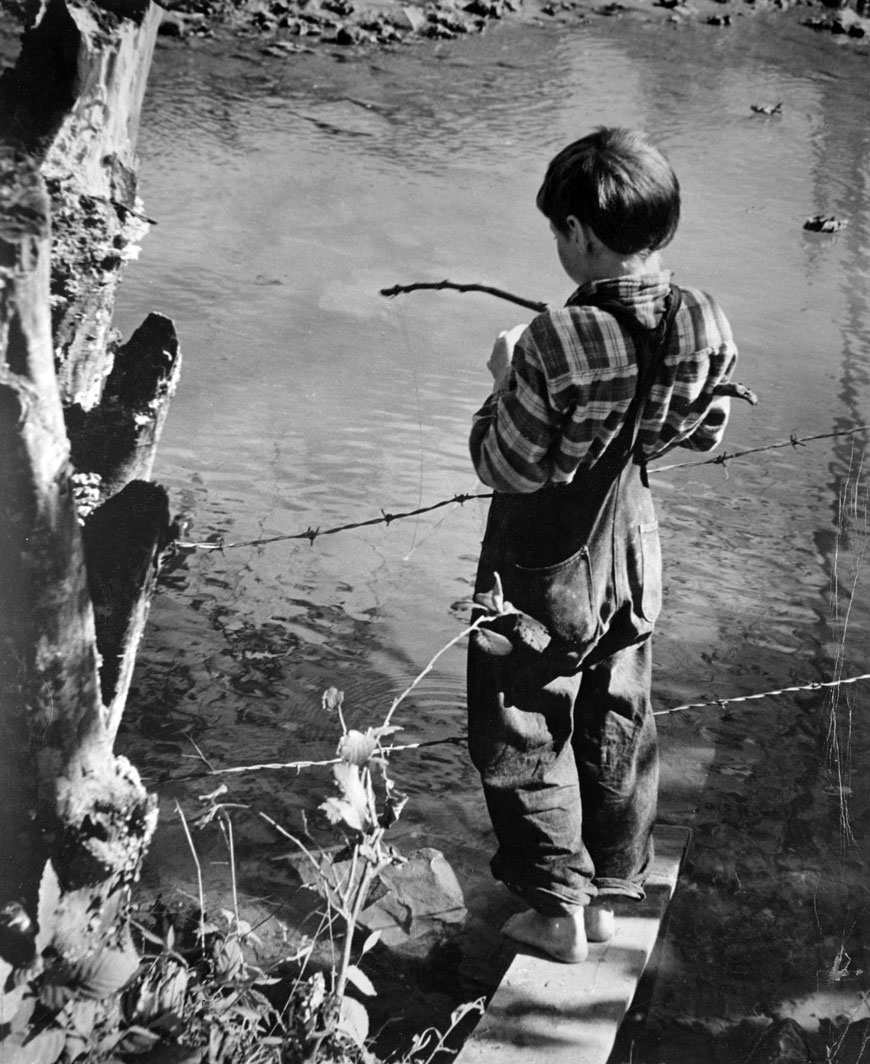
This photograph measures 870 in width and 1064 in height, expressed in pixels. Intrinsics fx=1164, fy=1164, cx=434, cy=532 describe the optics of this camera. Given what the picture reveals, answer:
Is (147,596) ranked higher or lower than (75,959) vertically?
higher

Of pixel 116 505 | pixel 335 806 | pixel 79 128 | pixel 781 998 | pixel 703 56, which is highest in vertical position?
pixel 703 56

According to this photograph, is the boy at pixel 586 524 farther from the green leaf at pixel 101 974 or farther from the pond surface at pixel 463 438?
the green leaf at pixel 101 974

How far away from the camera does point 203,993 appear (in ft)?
5.14

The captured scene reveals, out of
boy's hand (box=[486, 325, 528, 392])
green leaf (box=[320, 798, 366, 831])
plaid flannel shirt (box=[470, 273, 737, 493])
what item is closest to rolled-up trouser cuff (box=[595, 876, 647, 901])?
green leaf (box=[320, 798, 366, 831])

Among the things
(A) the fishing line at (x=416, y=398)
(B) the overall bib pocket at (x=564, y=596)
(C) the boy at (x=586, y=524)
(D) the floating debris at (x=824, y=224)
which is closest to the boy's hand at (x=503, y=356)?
(C) the boy at (x=586, y=524)

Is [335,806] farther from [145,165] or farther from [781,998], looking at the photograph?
[145,165]

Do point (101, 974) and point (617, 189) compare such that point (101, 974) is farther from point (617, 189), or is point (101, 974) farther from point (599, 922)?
point (617, 189)

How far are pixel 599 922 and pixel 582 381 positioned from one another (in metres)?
0.97

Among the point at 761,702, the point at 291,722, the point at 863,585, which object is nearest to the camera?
the point at 291,722

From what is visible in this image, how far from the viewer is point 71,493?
1457mm

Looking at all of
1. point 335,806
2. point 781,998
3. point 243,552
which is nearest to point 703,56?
point 243,552

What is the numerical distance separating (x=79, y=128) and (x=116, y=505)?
20.0 inches

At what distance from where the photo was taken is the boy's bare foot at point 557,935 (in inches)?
74.4

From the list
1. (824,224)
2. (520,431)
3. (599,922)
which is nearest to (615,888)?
(599,922)
